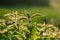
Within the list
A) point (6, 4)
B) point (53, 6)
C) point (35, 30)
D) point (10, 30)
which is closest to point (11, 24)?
point (10, 30)

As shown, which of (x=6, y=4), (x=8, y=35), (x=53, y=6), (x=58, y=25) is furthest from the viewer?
(x=53, y=6)

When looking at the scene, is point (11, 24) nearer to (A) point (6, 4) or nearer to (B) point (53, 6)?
(A) point (6, 4)

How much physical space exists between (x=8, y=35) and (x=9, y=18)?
21 centimetres

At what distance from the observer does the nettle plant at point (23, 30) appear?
2.54m

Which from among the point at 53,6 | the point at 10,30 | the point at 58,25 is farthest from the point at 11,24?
A: the point at 53,6

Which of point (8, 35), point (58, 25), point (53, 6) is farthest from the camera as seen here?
point (53, 6)

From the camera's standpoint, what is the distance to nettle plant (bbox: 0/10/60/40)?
2537 mm

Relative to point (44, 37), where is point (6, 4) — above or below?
above

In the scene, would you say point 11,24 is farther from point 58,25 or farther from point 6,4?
point 6,4

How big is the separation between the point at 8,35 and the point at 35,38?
269mm

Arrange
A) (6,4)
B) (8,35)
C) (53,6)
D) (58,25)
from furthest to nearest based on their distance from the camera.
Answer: (53,6) < (6,4) < (58,25) < (8,35)

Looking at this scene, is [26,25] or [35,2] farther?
[35,2]

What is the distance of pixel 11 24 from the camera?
2.62 meters

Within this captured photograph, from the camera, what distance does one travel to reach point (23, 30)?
2.56m
